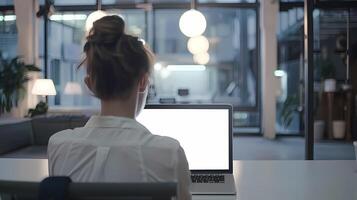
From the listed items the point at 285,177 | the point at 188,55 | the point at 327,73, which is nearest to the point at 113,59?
the point at 285,177

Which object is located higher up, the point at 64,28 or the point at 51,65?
the point at 64,28

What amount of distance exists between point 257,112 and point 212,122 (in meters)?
8.35

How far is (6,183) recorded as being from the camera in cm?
Answer: 75

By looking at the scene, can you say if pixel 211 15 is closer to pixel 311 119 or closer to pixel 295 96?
pixel 295 96

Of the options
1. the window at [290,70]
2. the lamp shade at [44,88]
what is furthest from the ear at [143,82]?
the window at [290,70]

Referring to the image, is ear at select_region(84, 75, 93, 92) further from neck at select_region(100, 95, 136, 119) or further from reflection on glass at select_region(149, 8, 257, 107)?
reflection on glass at select_region(149, 8, 257, 107)

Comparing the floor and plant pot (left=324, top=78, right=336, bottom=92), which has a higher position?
plant pot (left=324, top=78, right=336, bottom=92)

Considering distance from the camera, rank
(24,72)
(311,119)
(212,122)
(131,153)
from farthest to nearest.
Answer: (24,72) < (311,119) < (212,122) < (131,153)

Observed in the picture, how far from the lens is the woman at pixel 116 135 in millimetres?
942

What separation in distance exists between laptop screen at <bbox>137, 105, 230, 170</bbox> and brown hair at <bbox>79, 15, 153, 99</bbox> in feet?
2.40

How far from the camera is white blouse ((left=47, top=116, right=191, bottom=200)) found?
94 centimetres

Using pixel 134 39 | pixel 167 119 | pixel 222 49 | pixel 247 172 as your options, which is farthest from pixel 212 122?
pixel 222 49

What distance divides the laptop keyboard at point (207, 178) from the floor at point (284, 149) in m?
4.96

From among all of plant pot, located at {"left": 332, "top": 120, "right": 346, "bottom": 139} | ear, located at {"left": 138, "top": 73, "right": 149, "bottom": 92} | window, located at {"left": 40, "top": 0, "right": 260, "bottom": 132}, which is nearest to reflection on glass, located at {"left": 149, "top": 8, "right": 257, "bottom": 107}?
window, located at {"left": 40, "top": 0, "right": 260, "bottom": 132}
